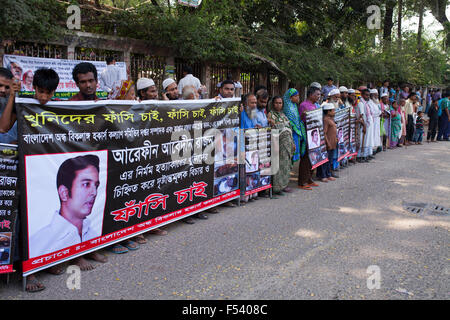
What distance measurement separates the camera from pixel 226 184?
6527 millimetres

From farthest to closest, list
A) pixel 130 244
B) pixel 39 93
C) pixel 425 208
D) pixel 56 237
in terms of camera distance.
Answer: pixel 425 208 < pixel 130 244 < pixel 56 237 < pixel 39 93

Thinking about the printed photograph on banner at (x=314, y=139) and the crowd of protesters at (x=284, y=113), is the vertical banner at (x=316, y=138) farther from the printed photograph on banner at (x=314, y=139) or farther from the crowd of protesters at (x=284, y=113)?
the crowd of protesters at (x=284, y=113)

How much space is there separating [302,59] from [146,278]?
12704 millimetres

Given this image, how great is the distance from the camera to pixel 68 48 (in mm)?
9031

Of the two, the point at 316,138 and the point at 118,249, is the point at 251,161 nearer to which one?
the point at 316,138

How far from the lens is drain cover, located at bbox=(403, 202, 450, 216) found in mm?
6609

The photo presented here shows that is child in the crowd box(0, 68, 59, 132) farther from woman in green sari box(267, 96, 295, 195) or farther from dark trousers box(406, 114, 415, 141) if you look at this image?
dark trousers box(406, 114, 415, 141)

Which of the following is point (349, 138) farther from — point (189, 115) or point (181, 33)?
point (189, 115)

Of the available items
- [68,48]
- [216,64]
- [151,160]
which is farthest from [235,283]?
[216,64]

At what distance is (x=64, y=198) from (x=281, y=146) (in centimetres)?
440

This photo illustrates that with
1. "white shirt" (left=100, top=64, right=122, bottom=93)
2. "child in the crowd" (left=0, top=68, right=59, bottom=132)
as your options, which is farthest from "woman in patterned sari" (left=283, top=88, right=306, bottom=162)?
"child in the crowd" (left=0, top=68, right=59, bottom=132)

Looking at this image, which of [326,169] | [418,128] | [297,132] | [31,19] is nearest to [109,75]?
[31,19]

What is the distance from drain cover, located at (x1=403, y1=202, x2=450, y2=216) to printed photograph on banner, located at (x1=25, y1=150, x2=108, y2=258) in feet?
16.1

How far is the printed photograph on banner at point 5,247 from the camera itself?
3.66m
